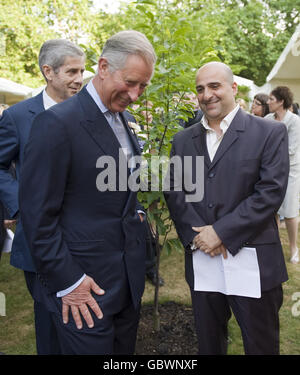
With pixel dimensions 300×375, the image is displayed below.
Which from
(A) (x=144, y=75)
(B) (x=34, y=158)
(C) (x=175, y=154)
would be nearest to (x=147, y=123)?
(C) (x=175, y=154)

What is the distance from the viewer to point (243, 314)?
210 centimetres

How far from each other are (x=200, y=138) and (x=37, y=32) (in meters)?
14.7

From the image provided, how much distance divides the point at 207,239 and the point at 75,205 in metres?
0.89

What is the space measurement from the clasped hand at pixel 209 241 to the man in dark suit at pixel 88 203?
1.61 feet

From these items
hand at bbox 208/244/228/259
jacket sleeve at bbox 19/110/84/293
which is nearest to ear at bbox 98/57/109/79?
jacket sleeve at bbox 19/110/84/293

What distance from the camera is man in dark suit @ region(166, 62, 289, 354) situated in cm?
204

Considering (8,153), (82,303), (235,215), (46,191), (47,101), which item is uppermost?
(47,101)

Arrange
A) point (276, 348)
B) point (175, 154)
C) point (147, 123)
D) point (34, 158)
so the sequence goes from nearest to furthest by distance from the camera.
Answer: point (34, 158), point (276, 348), point (175, 154), point (147, 123)

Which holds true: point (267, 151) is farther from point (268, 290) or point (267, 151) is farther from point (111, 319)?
point (111, 319)

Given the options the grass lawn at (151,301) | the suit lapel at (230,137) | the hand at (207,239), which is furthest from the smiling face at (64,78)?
the grass lawn at (151,301)

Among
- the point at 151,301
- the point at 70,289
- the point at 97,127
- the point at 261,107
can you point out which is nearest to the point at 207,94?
the point at 97,127

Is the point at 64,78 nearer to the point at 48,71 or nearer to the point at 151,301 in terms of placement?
the point at 48,71

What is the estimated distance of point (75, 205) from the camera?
1.61 m

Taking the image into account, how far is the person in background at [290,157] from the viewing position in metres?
5.03
